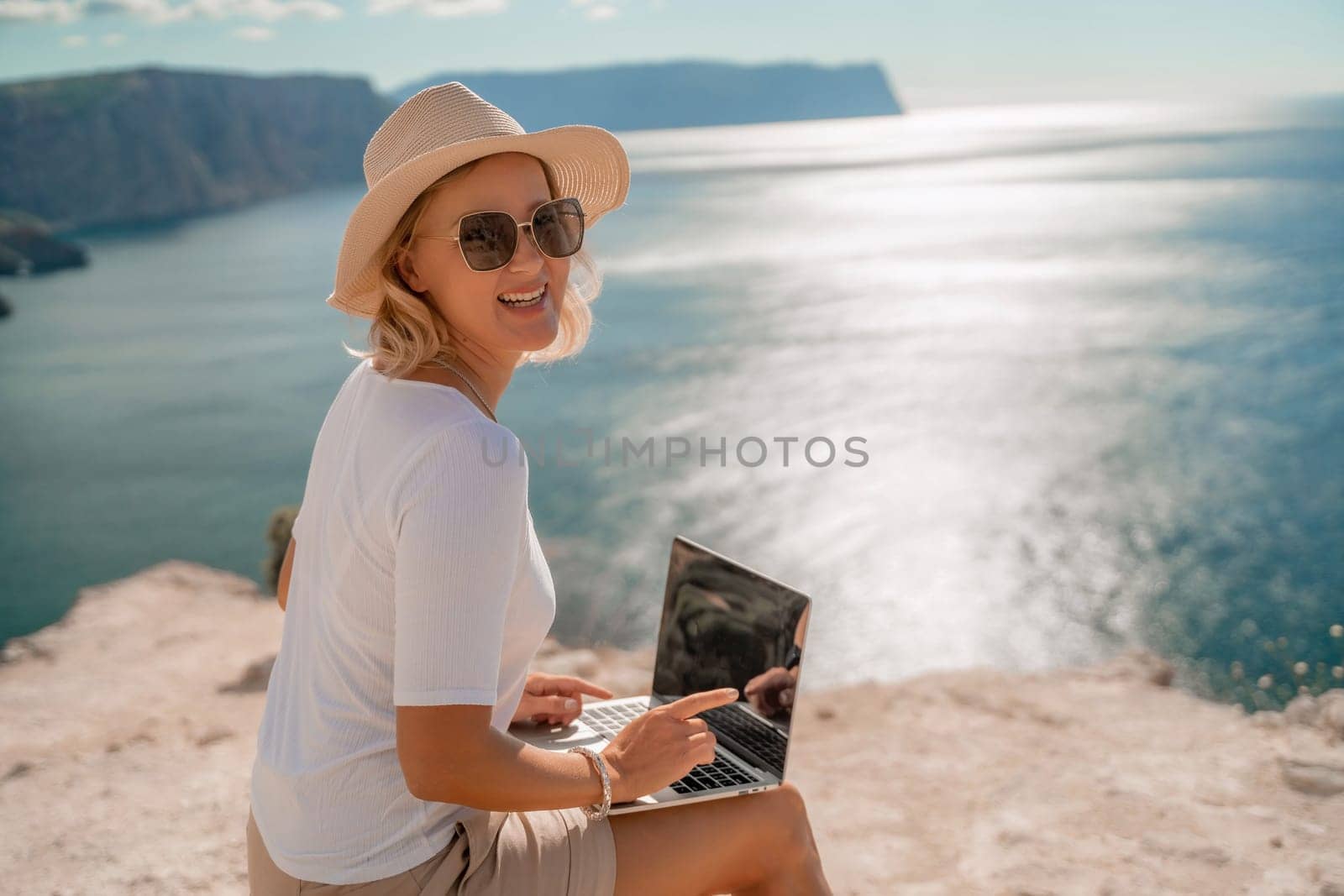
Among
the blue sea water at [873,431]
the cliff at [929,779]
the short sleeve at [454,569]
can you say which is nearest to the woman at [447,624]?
the short sleeve at [454,569]

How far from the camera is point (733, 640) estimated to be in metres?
2.20

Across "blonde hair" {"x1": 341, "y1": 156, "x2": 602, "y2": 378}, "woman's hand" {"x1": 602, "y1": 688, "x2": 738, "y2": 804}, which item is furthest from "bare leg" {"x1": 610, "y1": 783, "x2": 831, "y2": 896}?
"blonde hair" {"x1": 341, "y1": 156, "x2": 602, "y2": 378}

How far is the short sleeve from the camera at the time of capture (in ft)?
4.60

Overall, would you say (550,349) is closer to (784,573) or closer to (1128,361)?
(784,573)

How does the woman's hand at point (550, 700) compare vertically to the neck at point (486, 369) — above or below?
below

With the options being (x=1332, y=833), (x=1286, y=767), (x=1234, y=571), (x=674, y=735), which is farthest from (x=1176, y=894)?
(x=1234, y=571)

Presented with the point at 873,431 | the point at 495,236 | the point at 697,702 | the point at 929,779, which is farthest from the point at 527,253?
the point at 873,431

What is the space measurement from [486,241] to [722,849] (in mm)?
1081

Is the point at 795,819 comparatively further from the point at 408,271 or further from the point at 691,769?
the point at 408,271

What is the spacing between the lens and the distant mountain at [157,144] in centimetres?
5709

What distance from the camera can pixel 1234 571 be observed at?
10602mm

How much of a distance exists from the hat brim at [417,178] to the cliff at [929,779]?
200 cm

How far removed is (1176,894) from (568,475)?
12.7 m

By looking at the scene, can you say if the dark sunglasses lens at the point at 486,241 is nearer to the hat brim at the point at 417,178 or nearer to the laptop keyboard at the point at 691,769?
the hat brim at the point at 417,178
